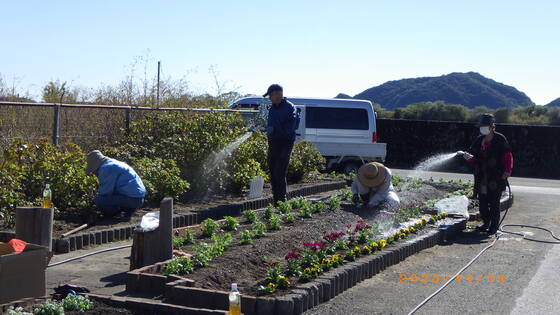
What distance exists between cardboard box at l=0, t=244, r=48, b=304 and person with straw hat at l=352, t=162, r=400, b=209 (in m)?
6.47

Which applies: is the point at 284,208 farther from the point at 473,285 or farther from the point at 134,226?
the point at 473,285

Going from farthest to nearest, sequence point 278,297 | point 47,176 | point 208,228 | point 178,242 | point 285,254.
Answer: point 47,176, point 208,228, point 178,242, point 285,254, point 278,297

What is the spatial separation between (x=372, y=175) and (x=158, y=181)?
3.28 m

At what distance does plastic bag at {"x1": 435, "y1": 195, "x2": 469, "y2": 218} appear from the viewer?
40.3 feet

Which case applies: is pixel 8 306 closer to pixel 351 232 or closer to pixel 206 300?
pixel 206 300

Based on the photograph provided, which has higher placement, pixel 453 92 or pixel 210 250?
pixel 453 92

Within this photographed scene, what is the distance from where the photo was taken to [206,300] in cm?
639

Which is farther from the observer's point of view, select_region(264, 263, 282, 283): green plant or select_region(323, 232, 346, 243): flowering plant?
select_region(323, 232, 346, 243): flowering plant

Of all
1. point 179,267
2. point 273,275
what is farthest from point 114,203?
point 273,275

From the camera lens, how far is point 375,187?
38.7 ft

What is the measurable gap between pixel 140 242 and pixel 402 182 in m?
9.19

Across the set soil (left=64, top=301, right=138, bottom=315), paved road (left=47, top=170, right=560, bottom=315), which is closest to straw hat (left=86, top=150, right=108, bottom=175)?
paved road (left=47, top=170, right=560, bottom=315)

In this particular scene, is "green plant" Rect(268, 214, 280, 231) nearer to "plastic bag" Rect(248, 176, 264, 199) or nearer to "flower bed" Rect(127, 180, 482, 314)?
"flower bed" Rect(127, 180, 482, 314)

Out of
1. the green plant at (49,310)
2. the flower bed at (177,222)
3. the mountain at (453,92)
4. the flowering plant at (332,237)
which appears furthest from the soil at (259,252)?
the mountain at (453,92)
